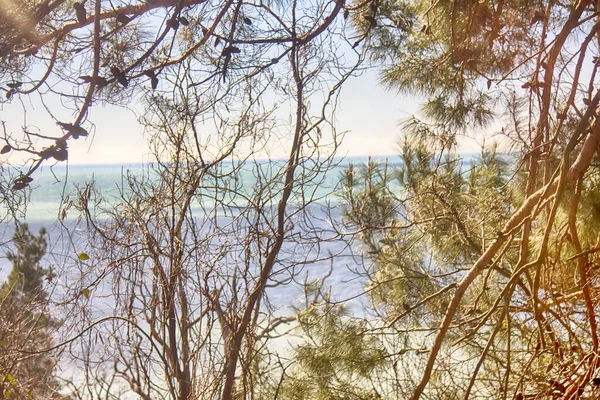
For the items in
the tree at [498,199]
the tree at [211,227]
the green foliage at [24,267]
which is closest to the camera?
the tree at [498,199]

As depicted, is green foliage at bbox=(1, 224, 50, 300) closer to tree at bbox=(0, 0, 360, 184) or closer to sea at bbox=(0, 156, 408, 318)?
sea at bbox=(0, 156, 408, 318)

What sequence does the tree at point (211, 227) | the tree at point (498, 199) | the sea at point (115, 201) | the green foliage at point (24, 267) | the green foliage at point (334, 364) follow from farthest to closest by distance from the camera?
the green foliage at point (334, 364) → the green foliage at point (24, 267) → the sea at point (115, 201) → the tree at point (211, 227) → the tree at point (498, 199)

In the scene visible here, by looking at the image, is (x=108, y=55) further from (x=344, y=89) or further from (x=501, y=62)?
(x=501, y=62)

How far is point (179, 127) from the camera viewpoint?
1.80 meters

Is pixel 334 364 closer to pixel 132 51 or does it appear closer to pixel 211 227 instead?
pixel 211 227

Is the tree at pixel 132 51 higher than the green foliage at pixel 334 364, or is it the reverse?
the tree at pixel 132 51

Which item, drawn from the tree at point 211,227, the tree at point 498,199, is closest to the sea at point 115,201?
the tree at point 211,227

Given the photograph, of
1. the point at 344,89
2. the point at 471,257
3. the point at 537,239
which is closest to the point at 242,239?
the point at 344,89

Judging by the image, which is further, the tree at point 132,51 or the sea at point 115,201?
the sea at point 115,201

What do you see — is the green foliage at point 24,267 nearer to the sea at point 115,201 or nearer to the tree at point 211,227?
the sea at point 115,201

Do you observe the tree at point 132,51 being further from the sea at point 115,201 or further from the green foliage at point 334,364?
the green foliage at point 334,364

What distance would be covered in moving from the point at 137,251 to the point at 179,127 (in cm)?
36

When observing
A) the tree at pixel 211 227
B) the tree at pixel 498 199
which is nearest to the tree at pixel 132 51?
the tree at pixel 211 227

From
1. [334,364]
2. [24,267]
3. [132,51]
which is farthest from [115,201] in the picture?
[24,267]
